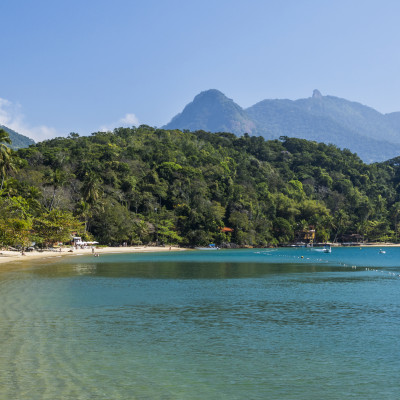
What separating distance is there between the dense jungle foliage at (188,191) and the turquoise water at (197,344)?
3687 cm

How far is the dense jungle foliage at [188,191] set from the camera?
92938 mm

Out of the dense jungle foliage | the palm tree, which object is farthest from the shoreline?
the palm tree

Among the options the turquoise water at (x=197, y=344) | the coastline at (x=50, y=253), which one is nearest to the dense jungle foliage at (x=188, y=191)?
the coastline at (x=50, y=253)

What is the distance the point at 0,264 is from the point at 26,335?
126ft

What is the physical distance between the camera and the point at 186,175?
130 metres

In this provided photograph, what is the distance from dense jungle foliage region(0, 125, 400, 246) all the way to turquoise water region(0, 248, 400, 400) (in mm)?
36868

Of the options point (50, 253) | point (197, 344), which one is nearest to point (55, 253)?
point (50, 253)

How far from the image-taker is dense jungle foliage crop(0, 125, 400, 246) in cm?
9294

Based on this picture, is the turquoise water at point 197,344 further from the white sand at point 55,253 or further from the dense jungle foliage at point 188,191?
the dense jungle foliage at point 188,191

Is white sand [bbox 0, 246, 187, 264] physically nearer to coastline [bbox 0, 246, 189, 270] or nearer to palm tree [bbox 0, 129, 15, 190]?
coastline [bbox 0, 246, 189, 270]

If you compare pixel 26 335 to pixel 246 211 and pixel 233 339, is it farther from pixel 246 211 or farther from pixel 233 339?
pixel 246 211

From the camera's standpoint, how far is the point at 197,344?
16.9m

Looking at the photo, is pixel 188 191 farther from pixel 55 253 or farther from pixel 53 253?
pixel 53 253

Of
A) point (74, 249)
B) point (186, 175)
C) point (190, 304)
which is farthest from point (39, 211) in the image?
point (190, 304)
